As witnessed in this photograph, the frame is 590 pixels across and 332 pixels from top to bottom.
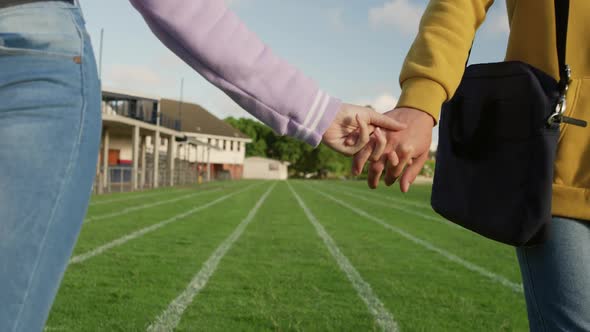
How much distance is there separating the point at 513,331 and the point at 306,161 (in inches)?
4534

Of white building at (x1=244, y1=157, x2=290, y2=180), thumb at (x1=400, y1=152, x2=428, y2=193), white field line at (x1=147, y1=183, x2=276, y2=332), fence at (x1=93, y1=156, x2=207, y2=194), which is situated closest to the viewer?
thumb at (x1=400, y1=152, x2=428, y2=193)

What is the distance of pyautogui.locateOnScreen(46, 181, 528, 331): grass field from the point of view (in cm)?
538

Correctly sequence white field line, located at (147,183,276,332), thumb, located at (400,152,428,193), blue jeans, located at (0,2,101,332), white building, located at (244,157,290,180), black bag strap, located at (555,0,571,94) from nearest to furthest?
blue jeans, located at (0,2,101,332)
black bag strap, located at (555,0,571,94)
thumb, located at (400,152,428,193)
white field line, located at (147,183,276,332)
white building, located at (244,157,290,180)

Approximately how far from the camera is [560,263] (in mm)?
1825

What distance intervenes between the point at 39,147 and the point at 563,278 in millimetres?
1465

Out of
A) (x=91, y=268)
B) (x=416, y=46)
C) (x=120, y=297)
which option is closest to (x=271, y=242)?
(x=91, y=268)

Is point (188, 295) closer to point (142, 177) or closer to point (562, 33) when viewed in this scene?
point (562, 33)

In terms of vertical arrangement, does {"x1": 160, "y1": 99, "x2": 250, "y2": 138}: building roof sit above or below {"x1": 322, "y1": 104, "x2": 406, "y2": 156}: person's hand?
above

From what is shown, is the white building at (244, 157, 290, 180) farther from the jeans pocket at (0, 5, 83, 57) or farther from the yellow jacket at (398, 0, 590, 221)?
the jeans pocket at (0, 5, 83, 57)

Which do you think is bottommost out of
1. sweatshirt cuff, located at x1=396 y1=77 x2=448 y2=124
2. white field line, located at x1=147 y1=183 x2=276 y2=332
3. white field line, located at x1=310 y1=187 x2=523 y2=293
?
white field line, located at x1=147 y1=183 x2=276 y2=332

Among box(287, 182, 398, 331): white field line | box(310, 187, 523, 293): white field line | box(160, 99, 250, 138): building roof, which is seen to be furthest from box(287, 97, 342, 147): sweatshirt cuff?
box(160, 99, 250, 138): building roof

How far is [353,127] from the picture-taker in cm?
208

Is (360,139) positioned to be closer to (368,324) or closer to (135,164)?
(368,324)

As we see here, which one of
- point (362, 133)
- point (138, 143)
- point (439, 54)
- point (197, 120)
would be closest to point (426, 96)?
point (439, 54)
